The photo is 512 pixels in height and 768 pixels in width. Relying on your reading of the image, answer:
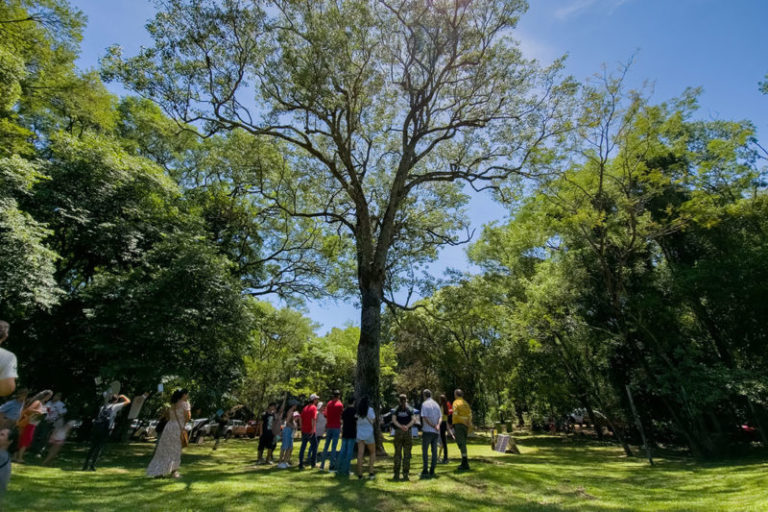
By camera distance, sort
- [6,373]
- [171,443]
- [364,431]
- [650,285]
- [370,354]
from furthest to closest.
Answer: [650,285] < [370,354] < [364,431] < [171,443] < [6,373]

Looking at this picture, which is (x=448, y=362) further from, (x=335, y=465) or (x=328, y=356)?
(x=335, y=465)

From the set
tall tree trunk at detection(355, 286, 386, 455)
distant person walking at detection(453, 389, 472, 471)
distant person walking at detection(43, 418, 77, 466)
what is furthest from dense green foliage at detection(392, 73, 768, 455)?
distant person walking at detection(43, 418, 77, 466)

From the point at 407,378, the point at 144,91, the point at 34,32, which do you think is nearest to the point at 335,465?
the point at 144,91

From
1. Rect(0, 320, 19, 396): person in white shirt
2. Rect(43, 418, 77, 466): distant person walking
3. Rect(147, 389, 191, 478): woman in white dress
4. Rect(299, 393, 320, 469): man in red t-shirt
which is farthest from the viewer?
Rect(299, 393, 320, 469): man in red t-shirt

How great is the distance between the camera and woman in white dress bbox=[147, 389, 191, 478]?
293 inches

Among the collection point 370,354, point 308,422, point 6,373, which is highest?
point 370,354

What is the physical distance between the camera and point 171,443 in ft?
24.4

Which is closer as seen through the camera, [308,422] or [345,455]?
[345,455]

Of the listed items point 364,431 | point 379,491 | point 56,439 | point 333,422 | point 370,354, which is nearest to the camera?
point 379,491

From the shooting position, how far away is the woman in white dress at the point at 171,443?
7.44 metres

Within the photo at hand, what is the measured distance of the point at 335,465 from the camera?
31.0ft

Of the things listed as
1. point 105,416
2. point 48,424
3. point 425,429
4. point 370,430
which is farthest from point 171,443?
point 48,424

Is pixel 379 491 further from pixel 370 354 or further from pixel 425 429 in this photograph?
pixel 370 354

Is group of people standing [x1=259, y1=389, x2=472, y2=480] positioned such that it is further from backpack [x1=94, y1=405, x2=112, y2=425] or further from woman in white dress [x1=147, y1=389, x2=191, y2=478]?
backpack [x1=94, y1=405, x2=112, y2=425]
